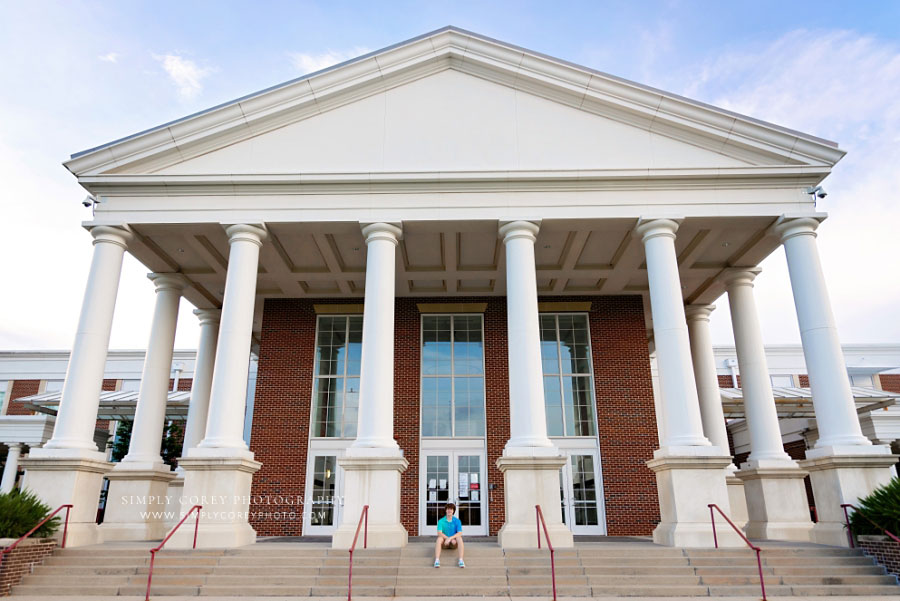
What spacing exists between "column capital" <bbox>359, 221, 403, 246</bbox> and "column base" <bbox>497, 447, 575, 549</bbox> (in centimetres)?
549

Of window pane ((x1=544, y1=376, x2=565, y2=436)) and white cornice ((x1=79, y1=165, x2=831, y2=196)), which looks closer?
white cornice ((x1=79, y1=165, x2=831, y2=196))

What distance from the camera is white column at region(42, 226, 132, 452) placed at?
13.3 meters

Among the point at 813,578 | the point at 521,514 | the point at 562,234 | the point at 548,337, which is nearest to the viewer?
the point at 813,578

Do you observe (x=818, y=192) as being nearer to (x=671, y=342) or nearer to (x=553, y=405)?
(x=671, y=342)

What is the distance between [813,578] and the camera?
10.5 m

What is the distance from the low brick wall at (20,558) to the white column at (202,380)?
271 inches

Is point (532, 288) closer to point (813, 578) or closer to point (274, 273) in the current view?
point (813, 578)

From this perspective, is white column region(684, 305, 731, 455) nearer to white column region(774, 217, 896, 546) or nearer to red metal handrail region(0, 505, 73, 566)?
white column region(774, 217, 896, 546)

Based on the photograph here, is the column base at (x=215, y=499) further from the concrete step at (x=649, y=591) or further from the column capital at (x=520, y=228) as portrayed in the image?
the column capital at (x=520, y=228)


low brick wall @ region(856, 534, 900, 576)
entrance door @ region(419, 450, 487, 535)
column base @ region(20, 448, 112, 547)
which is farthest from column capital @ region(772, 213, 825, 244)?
column base @ region(20, 448, 112, 547)

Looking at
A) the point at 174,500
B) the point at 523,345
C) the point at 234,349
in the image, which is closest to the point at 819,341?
the point at 523,345

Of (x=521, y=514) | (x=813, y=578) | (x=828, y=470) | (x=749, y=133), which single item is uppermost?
→ (x=749, y=133)

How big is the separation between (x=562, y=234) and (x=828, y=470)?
785 centimetres

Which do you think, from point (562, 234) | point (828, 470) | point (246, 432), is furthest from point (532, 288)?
point (246, 432)
